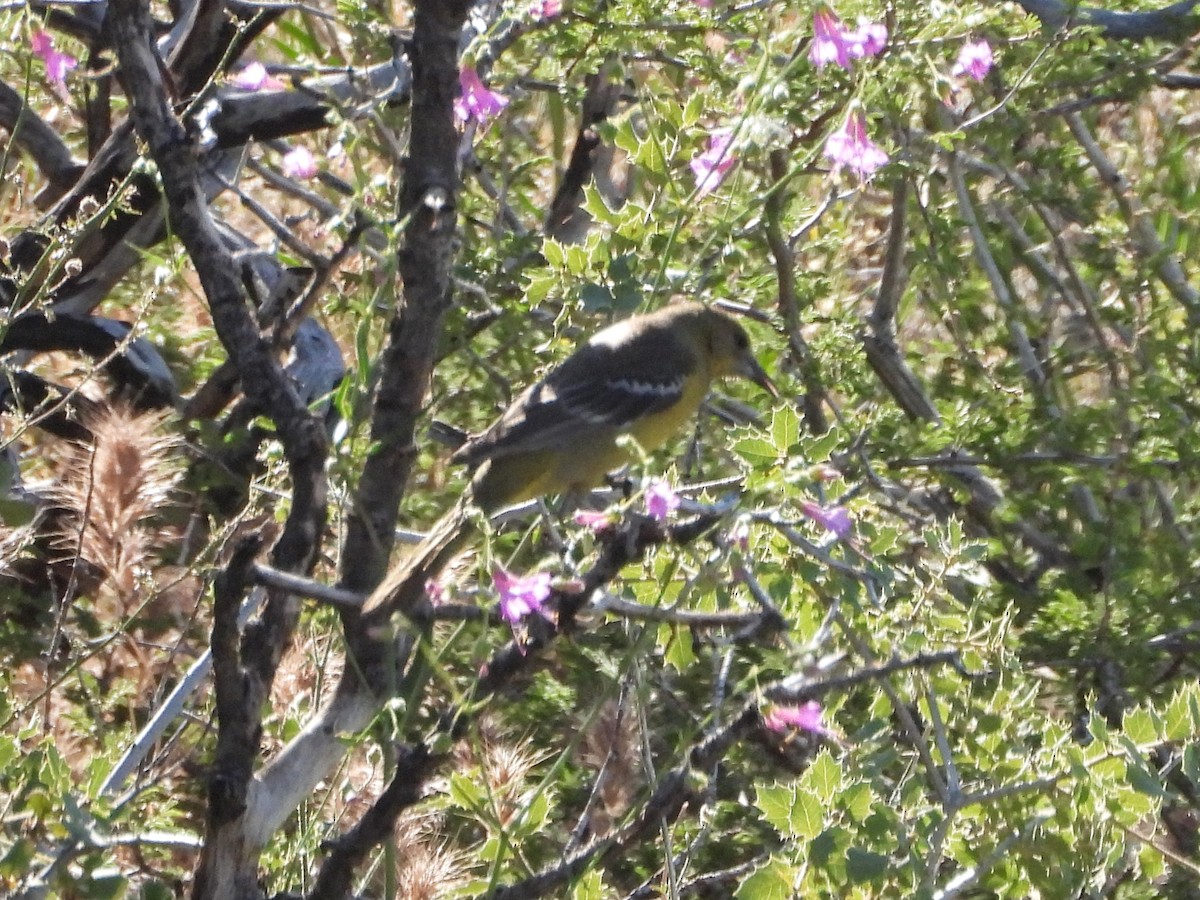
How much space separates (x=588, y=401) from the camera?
4.36m

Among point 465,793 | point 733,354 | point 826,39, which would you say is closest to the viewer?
point 465,793

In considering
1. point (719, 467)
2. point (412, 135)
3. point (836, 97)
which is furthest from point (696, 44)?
point (412, 135)

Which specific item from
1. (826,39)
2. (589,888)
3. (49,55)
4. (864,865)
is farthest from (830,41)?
(49,55)

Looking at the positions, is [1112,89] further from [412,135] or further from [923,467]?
[412,135]

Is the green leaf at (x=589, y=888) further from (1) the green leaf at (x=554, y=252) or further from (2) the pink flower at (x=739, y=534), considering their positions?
(1) the green leaf at (x=554, y=252)

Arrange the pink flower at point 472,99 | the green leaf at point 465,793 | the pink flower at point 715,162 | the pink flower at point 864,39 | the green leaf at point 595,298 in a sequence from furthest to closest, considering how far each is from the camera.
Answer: the pink flower at point 864,39 < the pink flower at point 472,99 < the pink flower at point 715,162 < the green leaf at point 595,298 < the green leaf at point 465,793

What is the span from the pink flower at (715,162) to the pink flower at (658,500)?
0.63 meters

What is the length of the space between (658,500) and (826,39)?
1166 mm

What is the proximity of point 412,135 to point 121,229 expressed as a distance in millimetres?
2953

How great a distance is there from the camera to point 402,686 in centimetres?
277

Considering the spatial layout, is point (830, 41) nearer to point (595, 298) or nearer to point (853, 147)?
point (853, 147)

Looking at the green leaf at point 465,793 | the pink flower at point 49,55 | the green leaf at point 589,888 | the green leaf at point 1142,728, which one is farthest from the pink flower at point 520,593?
the pink flower at point 49,55

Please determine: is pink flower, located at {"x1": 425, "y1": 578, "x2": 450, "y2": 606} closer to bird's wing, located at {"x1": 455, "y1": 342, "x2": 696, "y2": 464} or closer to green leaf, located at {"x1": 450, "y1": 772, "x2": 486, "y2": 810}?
green leaf, located at {"x1": 450, "y1": 772, "x2": 486, "y2": 810}

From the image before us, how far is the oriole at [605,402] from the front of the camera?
390 cm
